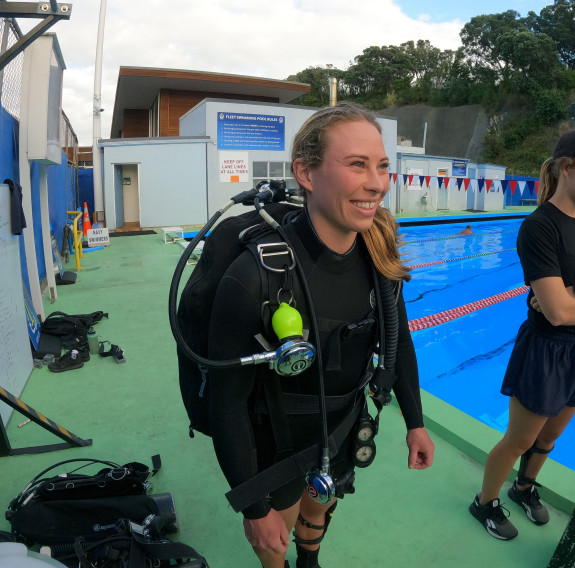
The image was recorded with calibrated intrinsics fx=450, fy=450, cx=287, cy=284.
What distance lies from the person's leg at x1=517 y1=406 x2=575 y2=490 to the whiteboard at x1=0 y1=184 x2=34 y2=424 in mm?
2925

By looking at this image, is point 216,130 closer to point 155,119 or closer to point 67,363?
point 155,119

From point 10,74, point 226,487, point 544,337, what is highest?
point 10,74

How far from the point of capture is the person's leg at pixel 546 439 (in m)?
1.87

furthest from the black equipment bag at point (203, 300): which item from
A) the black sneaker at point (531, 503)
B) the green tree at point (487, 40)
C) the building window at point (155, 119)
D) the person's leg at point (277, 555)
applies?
the green tree at point (487, 40)

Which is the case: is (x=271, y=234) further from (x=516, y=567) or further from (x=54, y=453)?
(x=54, y=453)

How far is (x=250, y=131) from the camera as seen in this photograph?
50.1 ft

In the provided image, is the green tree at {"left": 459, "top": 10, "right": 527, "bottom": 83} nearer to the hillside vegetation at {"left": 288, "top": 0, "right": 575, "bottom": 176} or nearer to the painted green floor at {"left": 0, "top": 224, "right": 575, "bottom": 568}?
the hillside vegetation at {"left": 288, "top": 0, "right": 575, "bottom": 176}

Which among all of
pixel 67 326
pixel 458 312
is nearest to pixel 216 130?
pixel 458 312

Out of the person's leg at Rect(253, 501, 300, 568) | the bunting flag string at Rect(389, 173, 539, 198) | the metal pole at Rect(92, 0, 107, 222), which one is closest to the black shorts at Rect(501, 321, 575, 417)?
the person's leg at Rect(253, 501, 300, 568)

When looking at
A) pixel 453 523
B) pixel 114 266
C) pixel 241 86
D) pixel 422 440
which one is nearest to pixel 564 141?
pixel 422 440

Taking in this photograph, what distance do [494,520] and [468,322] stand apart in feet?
16.5

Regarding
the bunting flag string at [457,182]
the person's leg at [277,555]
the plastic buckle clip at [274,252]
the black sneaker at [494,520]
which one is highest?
the bunting flag string at [457,182]

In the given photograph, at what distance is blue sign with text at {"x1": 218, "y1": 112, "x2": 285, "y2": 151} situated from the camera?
48.9 ft

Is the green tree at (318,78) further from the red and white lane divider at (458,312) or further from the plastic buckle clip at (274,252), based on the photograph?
the plastic buckle clip at (274,252)
